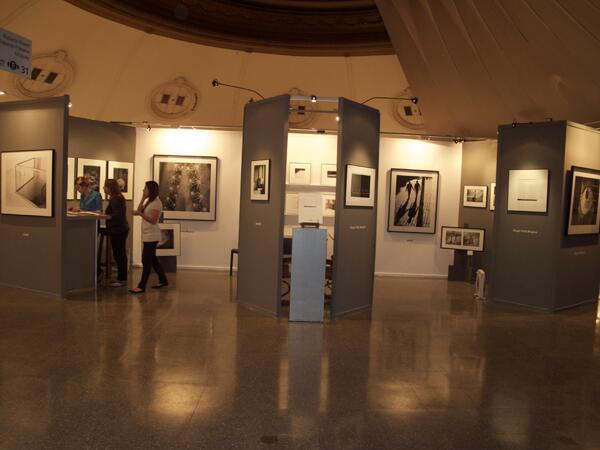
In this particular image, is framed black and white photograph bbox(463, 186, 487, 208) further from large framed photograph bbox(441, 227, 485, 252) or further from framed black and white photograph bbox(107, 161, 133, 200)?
framed black and white photograph bbox(107, 161, 133, 200)

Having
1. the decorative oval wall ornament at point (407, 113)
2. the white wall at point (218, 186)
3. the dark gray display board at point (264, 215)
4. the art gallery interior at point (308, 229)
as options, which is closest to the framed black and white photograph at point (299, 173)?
the art gallery interior at point (308, 229)

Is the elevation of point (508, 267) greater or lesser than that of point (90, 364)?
greater

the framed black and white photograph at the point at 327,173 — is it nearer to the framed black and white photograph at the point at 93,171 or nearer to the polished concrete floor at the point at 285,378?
the polished concrete floor at the point at 285,378

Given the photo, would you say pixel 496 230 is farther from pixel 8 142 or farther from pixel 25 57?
pixel 8 142

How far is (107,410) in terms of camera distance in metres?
4.00

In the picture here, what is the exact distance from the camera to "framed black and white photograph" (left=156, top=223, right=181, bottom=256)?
10.9 metres

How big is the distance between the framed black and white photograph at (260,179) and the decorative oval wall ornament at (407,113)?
646 cm

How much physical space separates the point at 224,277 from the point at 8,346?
5.49 metres

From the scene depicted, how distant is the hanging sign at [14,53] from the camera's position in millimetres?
4695

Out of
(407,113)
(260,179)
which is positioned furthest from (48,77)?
(407,113)

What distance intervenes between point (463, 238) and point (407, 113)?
4007 mm

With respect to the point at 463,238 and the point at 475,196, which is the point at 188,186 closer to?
the point at 463,238

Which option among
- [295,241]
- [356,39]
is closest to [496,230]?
[295,241]

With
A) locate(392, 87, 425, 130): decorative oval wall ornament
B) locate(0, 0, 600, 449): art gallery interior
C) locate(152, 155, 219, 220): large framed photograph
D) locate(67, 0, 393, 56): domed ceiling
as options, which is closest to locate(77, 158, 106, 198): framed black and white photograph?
locate(0, 0, 600, 449): art gallery interior
